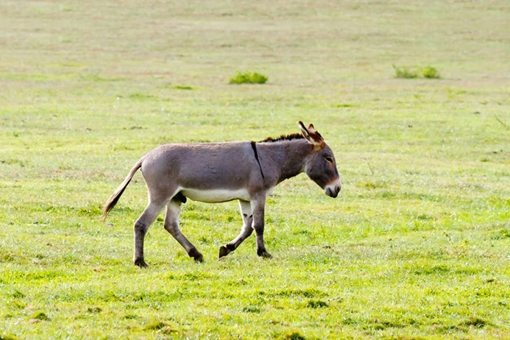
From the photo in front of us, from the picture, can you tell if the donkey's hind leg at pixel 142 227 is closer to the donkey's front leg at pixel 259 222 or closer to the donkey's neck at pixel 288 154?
the donkey's front leg at pixel 259 222

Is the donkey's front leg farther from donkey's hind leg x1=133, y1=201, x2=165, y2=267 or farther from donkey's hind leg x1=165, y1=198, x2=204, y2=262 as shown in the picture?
donkey's hind leg x1=133, y1=201, x2=165, y2=267

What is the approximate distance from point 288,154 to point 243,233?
Result: 4.30ft

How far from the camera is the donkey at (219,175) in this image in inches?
510

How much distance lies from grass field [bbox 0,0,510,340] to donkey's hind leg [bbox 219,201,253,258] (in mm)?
302

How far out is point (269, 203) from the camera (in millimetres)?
18562

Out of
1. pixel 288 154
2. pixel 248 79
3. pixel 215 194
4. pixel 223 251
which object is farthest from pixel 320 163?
pixel 248 79

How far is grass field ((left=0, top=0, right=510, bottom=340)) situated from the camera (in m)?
10.2

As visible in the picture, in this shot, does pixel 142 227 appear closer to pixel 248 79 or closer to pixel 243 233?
pixel 243 233

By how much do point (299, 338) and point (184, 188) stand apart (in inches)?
166

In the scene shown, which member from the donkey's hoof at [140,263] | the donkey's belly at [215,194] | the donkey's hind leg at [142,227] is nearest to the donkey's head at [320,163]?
the donkey's belly at [215,194]

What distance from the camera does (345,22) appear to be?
72188 mm

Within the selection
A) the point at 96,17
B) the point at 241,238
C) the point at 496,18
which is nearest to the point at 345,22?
the point at 496,18

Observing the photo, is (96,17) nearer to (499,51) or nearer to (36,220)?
(499,51)

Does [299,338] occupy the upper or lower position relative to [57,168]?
upper
